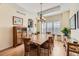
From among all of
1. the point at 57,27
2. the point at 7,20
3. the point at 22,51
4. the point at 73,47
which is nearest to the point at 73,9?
the point at 57,27

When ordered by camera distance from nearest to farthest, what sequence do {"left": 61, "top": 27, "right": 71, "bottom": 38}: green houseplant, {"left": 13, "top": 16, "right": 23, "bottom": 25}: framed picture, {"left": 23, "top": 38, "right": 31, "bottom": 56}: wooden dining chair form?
1. {"left": 61, "top": 27, "right": 71, "bottom": 38}: green houseplant
2. {"left": 23, "top": 38, "right": 31, "bottom": 56}: wooden dining chair
3. {"left": 13, "top": 16, "right": 23, "bottom": 25}: framed picture

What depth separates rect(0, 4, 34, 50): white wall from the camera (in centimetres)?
288

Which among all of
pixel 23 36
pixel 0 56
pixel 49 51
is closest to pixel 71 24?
pixel 49 51

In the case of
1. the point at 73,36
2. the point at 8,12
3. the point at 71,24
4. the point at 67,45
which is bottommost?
the point at 67,45

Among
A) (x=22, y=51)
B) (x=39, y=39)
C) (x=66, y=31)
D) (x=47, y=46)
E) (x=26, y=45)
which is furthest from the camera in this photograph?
(x=39, y=39)

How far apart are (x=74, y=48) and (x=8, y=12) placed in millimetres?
1931

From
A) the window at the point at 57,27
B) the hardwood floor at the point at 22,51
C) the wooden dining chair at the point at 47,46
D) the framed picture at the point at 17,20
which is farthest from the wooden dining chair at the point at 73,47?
the framed picture at the point at 17,20

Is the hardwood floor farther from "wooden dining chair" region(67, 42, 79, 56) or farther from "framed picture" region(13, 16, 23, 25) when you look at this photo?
"framed picture" region(13, 16, 23, 25)

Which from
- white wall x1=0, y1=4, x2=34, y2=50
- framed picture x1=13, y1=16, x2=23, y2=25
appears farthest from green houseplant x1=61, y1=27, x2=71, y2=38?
framed picture x1=13, y1=16, x2=23, y2=25

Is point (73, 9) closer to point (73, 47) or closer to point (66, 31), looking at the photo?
point (66, 31)

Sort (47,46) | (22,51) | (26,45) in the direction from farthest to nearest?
(47,46) → (26,45) → (22,51)

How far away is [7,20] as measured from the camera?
3178 millimetres

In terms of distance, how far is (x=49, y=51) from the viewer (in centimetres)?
299

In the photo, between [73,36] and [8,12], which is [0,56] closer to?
[8,12]
